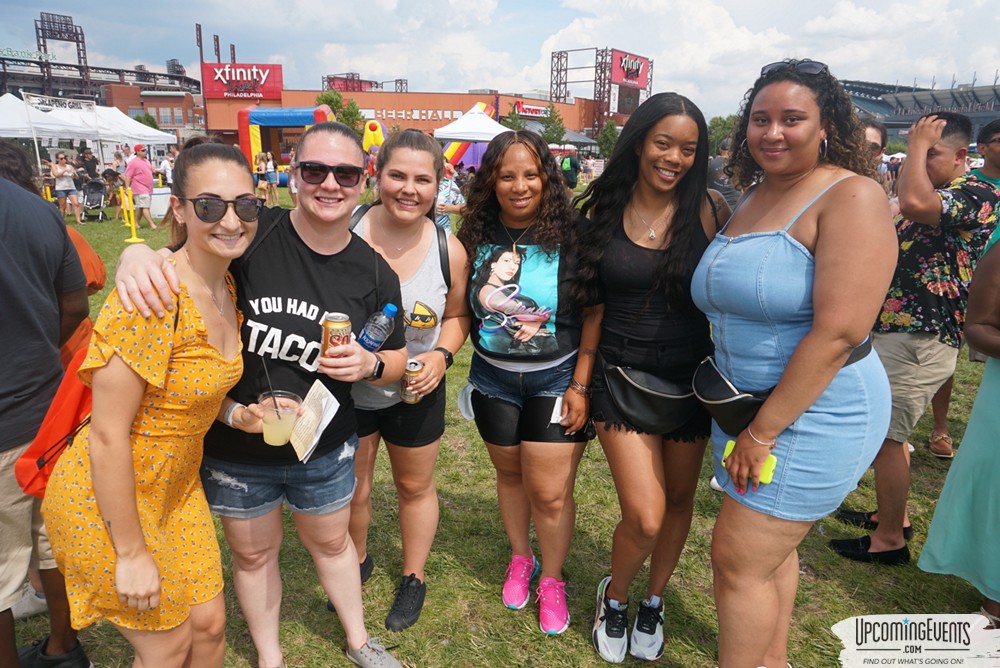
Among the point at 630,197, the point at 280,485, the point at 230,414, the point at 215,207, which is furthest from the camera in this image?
the point at 630,197

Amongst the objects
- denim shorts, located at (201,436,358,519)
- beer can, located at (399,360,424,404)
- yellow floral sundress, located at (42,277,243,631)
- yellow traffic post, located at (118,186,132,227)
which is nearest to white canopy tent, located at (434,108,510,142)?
yellow traffic post, located at (118,186,132,227)

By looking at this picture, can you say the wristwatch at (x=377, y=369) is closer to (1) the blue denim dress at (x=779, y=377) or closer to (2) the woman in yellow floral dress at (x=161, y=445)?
(2) the woman in yellow floral dress at (x=161, y=445)

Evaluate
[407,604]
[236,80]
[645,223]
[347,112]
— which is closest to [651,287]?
[645,223]

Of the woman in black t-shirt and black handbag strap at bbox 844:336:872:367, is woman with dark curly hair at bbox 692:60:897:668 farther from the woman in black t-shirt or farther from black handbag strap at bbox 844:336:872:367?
the woman in black t-shirt

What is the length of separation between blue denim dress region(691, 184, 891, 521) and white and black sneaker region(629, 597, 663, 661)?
1032mm

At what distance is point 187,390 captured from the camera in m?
1.66

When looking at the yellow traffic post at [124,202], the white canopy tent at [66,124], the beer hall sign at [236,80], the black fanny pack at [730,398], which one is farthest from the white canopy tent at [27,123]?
Result: the beer hall sign at [236,80]

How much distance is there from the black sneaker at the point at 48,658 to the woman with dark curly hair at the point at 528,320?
189 cm

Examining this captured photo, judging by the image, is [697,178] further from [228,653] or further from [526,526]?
[228,653]

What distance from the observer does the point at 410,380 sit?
242cm

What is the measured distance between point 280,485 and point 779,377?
5.78 feet

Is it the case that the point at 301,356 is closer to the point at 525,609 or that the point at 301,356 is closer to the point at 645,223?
the point at 645,223

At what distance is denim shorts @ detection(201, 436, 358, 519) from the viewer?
2.05m

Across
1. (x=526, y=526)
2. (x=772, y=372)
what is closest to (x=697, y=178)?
(x=772, y=372)
